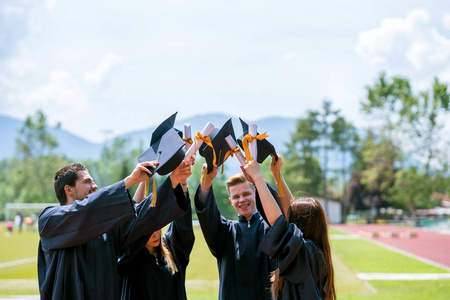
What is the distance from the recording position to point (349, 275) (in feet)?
52.0

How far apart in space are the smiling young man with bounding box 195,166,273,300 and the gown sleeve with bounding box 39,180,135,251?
88 cm

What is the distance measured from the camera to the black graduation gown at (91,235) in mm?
3072

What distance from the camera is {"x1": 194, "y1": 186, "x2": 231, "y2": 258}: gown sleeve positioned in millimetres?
3887

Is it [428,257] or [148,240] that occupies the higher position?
[148,240]

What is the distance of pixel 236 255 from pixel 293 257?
947mm

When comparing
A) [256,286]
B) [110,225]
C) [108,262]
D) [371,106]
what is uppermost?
[371,106]

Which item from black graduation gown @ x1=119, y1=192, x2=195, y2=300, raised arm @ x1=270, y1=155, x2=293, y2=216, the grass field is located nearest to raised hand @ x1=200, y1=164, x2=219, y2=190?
black graduation gown @ x1=119, y1=192, x2=195, y2=300

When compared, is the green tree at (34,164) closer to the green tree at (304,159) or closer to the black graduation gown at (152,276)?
the green tree at (304,159)

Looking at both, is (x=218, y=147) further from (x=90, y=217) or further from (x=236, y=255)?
(x=90, y=217)

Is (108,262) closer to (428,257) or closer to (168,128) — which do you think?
(168,128)

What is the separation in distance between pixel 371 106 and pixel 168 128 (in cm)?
5185

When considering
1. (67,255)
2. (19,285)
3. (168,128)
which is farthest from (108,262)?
(19,285)

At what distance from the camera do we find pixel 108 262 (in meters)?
3.24

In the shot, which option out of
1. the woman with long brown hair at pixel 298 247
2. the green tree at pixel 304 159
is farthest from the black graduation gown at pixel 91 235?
the green tree at pixel 304 159
